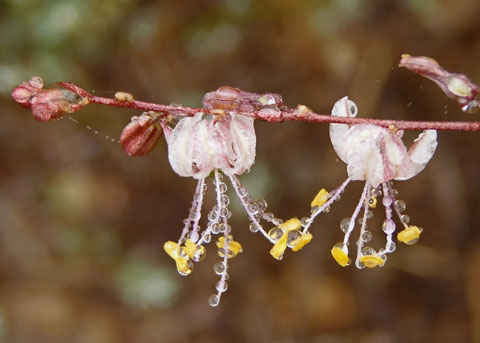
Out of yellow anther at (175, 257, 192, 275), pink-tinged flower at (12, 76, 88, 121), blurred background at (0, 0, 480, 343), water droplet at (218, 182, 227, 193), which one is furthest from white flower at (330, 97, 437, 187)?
blurred background at (0, 0, 480, 343)

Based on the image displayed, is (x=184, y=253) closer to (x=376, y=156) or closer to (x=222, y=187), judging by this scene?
(x=222, y=187)

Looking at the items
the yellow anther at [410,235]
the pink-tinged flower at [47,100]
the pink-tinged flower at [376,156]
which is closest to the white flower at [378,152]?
the pink-tinged flower at [376,156]

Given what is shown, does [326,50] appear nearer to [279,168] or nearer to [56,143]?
[279,168]

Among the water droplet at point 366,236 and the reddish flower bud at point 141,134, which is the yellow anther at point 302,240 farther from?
the reddish flower bud at point 141,134

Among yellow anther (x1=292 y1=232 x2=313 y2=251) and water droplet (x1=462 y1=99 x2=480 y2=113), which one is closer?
water droplet (x1=462 y1=99 x2=480 y2=113)

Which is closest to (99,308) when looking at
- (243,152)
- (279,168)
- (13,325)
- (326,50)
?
(13,325)

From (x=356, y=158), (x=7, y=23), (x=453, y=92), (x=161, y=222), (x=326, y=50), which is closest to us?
(x=453, y=92)

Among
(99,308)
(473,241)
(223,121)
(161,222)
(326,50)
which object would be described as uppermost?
(326,50)

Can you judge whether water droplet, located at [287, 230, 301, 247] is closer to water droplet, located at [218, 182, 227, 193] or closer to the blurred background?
water droplet, located at [218, 182, 227, 193]

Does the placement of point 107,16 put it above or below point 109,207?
above
